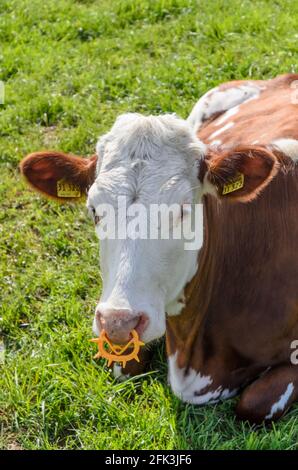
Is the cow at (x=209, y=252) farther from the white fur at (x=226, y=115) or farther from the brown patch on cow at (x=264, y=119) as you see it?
the white fur at (x=226, y=115)

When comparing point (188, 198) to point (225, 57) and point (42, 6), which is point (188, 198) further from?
point (42, 6)

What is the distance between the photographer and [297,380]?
203 inches

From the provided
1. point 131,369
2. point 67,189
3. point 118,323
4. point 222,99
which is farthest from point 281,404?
point 222,99

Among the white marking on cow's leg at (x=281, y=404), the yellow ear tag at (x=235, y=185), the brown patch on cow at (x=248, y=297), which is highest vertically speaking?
the yellow ear tag at (x=235, y=185)

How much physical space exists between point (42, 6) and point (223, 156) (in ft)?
20.4

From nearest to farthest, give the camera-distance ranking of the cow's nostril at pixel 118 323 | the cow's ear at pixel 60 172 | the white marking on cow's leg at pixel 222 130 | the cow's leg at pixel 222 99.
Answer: the cow's nostril at pixel 118 323 → the cow's ear at pixel 60 172 → the white marking on cow's leg at pixel 222 130 → the cow's leg at pixel 222 99

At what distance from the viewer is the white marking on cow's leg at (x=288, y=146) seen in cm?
532

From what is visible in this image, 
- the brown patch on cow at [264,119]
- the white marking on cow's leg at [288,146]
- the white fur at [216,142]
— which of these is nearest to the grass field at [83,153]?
the brown patch on cow at [264,119]

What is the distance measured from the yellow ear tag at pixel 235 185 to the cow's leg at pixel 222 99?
2.67m

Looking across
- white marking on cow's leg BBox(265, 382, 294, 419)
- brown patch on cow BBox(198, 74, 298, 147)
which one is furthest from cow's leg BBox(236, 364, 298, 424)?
brown patch on cow BBox(198, 74, 298, 147)

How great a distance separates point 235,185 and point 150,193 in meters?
0.53

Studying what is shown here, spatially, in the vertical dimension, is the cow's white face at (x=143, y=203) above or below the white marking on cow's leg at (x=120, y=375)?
above

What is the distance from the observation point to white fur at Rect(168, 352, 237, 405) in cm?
524

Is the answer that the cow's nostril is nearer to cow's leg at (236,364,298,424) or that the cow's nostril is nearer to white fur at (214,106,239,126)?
cow's leg at (236,364,298,424)
